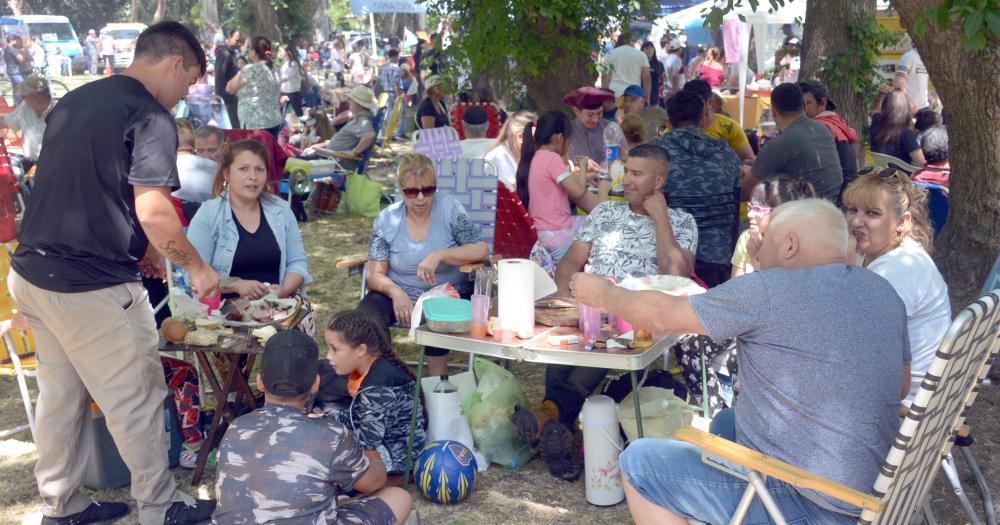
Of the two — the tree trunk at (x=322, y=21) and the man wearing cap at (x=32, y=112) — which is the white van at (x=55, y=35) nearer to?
the tree trunk at (x=322, y=21)

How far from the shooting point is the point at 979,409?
4457mm

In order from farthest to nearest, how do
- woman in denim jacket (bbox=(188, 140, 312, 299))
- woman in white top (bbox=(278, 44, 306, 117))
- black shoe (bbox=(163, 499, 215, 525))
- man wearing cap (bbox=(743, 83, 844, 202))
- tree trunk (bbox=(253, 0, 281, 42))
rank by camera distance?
1. tree trunk (bbox=(253, 0, 281, 42))
2. woman in white top (bbox=(278, 44, 306, 117))
3. man wearing cap (bbox=(743, 83, 844, 202))
4. woman in denim jacket (bbox=(188, 140, 312, 299))
5. black shoe (bbox=(163, 499, 215, 525))

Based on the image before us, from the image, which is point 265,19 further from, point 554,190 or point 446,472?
point 446,472

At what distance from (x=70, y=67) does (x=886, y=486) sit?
35.7 meters

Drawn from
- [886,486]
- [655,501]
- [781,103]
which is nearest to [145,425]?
[655,501]

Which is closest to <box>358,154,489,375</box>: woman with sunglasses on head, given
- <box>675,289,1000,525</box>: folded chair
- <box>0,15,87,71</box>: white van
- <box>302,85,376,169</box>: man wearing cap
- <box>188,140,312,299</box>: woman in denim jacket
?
<box>188,140,312,299</box>: woman in denim jacket

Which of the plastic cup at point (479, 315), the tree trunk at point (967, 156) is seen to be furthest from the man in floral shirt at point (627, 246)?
the tree trunk at point (967, 156)

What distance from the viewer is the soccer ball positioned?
3621 millimetres

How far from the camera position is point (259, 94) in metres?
10.4

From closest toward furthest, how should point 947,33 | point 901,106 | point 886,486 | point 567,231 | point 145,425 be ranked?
point 886,486 < point 145,425 < point 947,33 < point 567,231 < point 901,106

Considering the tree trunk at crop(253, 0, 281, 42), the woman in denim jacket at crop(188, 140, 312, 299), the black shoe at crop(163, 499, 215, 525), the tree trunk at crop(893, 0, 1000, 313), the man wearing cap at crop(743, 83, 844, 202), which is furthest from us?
the tree trunk at crop(253, 0, 281, 42)

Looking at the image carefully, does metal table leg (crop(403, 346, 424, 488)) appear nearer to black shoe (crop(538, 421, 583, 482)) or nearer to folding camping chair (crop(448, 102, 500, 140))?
black shoe (crop(538, 421, 583, 482))

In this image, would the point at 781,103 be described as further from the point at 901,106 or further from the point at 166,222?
the point at 166,222

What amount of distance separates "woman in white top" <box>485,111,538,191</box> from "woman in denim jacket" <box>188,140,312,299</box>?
2185 millimetres
